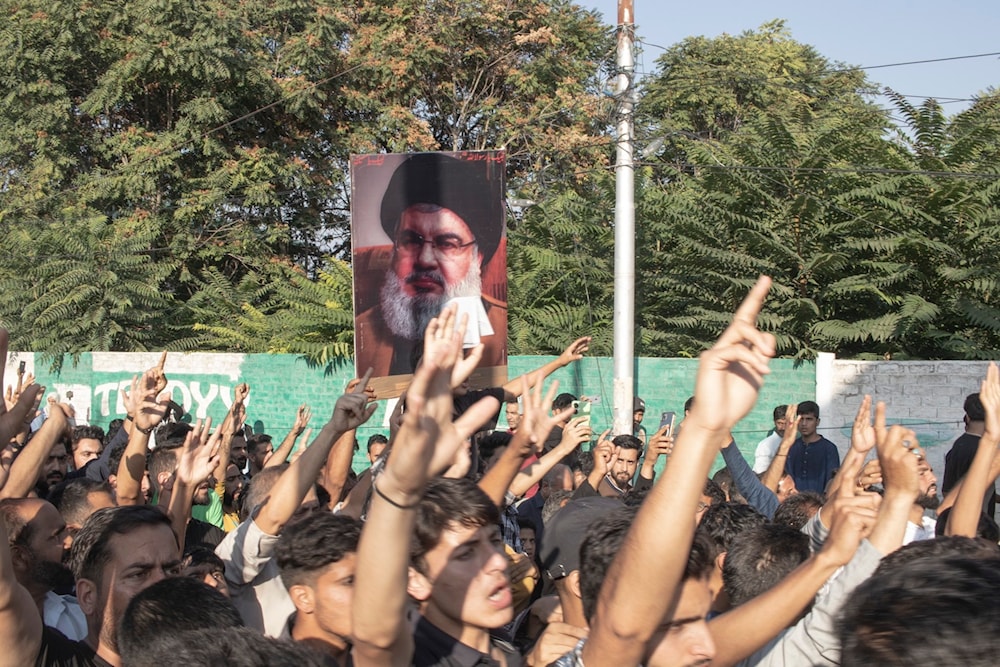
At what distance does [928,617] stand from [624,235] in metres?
10.7

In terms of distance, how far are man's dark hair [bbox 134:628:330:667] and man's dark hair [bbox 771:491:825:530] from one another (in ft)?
11.7

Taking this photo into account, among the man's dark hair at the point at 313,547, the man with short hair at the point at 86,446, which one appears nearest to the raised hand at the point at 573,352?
the man's dark hair at the point at 313,547

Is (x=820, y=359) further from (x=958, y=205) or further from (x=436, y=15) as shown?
(x=436, y=15)

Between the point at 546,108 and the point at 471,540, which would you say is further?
the point at 546,108

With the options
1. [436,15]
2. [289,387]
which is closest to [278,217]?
[436,15]

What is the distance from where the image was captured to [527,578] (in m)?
3.90

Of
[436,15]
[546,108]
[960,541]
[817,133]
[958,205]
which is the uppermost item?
[436,15]

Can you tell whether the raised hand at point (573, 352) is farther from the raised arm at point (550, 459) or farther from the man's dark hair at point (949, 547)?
the man's dark hair at point (949, 547)

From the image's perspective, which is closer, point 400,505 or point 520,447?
point 400,505

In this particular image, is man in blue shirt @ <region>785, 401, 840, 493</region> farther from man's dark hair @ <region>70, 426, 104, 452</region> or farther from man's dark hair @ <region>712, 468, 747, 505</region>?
man's dark hair @ <region>70, 426, 104, 452</region>

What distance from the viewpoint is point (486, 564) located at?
2.93m

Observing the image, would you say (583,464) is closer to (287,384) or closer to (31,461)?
(31,461)

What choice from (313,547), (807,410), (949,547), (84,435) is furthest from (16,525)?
(807,410)

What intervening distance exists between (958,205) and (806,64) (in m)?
15.9
